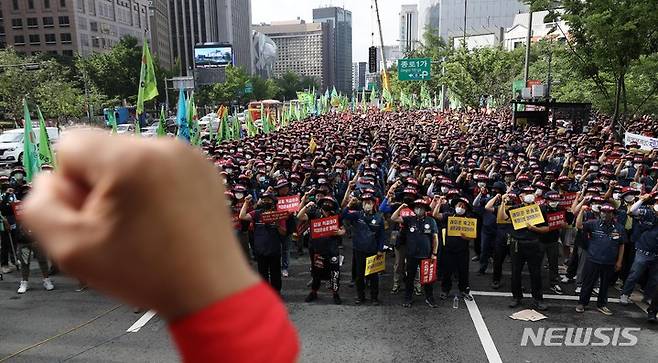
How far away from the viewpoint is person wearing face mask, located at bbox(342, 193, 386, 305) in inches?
299

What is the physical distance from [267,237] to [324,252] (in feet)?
3.00

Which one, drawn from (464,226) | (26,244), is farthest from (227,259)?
(26,244)

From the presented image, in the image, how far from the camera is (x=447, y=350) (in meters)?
6.22

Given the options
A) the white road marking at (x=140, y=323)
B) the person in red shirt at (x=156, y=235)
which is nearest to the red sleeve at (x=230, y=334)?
the person in red shirt at (x=156, y=235)

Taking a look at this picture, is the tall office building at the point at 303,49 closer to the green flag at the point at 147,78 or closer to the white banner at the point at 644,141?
the white banner at the point at 644,141

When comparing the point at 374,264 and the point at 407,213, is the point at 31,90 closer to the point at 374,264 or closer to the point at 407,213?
the point at 374,264

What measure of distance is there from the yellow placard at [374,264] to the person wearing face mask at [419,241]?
42 cm

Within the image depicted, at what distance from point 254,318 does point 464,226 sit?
7060 mm

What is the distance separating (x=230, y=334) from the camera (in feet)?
3.10

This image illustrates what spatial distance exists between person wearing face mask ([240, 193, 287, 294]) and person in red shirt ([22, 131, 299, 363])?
6722mm

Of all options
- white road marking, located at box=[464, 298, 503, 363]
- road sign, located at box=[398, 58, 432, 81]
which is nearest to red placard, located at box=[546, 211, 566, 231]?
white road marking, located at box=[464, 298, 503, 363]

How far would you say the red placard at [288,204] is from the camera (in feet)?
26.1

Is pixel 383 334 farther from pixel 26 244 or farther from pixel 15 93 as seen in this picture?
pixel 15 93

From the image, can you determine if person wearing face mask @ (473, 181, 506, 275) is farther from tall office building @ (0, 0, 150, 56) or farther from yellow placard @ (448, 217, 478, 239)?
tall office building @ (0, 0, 150, 56)
